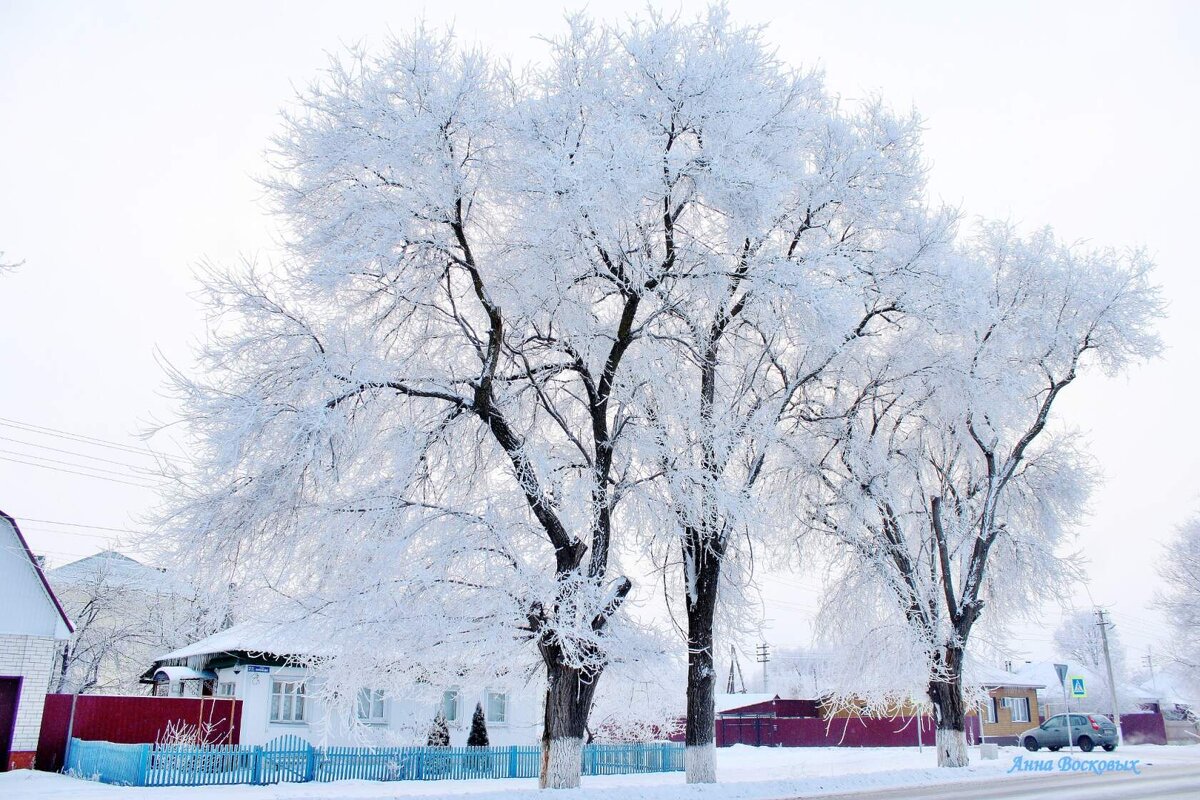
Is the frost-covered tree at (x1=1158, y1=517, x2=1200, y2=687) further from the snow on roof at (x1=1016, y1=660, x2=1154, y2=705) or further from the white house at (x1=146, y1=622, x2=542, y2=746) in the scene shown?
the white house at (x1=146, y1=622, x2=542, y2=746)

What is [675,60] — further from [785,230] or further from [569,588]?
[569,588]

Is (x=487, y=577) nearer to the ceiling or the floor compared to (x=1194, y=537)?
nearer to the floor

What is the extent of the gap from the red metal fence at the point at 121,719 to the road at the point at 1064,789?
53.1 feet

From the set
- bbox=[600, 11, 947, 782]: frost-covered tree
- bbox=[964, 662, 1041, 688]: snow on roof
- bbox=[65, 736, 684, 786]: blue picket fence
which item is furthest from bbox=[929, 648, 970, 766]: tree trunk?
bbox=[964, 662, 1041, 688]: snow on roof

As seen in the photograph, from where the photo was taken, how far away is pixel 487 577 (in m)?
13.7

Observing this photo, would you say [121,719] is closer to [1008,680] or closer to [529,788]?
[529,788]

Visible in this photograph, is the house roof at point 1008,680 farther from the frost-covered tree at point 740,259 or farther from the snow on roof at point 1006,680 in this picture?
the frost-covered tree at point 740,259

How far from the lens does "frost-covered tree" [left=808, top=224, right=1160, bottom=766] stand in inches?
802

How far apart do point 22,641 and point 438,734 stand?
1098 cm

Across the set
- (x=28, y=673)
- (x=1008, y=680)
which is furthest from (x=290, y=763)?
(x=1008, y=680)

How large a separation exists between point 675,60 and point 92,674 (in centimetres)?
4459

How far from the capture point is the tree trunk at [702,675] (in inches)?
650

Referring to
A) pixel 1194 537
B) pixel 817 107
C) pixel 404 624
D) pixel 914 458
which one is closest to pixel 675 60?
pixel 817 107

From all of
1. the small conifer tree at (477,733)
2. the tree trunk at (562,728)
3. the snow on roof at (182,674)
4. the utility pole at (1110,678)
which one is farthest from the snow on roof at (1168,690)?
the tree trunk at (562,728)
